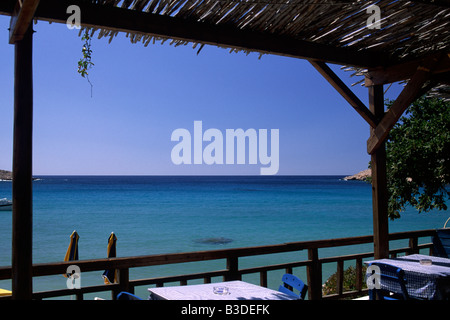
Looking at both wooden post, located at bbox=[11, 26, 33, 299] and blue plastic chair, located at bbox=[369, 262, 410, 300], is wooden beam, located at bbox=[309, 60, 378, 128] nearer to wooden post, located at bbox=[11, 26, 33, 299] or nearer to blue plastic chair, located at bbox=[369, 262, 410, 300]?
blue plastic chair, located at bbox=[369, 262, 410, 300]

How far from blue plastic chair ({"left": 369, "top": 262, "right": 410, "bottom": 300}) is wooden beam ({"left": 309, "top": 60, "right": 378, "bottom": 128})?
4.27 ft

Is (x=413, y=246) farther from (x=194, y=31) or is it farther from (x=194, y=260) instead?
(x=194, y=31)

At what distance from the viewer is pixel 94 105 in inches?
2034

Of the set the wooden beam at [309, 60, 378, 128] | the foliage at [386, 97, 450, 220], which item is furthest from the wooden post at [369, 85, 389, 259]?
the foliage at [386, 97, 450, 220]

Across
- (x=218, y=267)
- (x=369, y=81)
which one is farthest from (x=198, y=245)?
(x=369, y=81)

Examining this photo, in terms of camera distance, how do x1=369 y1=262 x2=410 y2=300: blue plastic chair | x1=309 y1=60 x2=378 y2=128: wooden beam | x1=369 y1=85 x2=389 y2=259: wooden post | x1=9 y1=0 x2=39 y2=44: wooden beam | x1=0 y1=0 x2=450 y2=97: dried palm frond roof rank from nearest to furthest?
x1=9 y1=0 x2=39 y2=44: wooden beam < x1=0 y1=0 x2=450 y2=97: dried palm frond roof < x1=369 y1=262 x2=410 y2=300: blue plastic chair < x1=309 y1=60 x2=378 y2=128: wooden beam < x1=369 y1=85 x2=389 y2=259: wooden post

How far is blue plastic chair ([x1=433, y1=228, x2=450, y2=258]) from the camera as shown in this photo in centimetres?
459

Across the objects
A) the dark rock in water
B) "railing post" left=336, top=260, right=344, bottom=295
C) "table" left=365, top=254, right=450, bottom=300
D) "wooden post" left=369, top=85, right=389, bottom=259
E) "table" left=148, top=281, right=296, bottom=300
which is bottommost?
the dark rock in water


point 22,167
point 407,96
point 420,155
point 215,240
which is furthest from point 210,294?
point 215,240

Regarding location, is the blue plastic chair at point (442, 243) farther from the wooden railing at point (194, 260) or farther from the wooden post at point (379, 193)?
the wooden post at point (379, 193)

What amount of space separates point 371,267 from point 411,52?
6.54 feet

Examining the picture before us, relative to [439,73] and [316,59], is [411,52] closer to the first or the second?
[439,73]

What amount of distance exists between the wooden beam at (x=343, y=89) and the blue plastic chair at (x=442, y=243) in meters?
1.63
